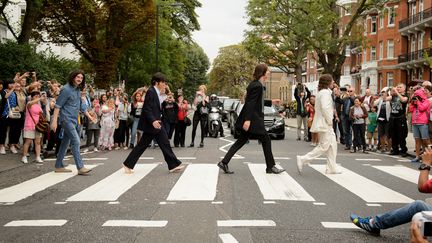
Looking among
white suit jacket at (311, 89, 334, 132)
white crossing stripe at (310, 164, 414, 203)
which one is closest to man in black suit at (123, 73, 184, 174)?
white suit jacket at (311, 89, 334, 132)

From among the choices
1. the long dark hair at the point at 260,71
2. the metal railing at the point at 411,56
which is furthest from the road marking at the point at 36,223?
the metal railing at the point at 411,56

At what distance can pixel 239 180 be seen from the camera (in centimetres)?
925

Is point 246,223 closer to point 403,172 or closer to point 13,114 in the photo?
point 403,172

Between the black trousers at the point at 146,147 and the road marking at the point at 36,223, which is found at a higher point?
the black trousers at the point at 146,147

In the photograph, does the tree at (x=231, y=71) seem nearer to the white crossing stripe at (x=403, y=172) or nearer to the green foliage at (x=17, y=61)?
the green foliage at (x=17, y=61)

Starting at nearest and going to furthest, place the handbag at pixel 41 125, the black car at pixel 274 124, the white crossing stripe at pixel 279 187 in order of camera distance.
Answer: the white crossing stripe at pixel 279 187, the handbag at pixel 41 125, the black car at pixel 274 124

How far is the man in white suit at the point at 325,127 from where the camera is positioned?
33.5 feet

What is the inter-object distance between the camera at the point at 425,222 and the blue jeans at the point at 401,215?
506 millimetres

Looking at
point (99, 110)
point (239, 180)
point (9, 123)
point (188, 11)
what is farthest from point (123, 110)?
point (188, 11)

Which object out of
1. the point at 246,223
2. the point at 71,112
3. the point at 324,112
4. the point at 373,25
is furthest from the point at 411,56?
the point at 246,223

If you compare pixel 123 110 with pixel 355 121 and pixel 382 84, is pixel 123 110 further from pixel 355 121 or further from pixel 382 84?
pixel 382 84

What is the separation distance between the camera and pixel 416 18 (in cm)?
4978

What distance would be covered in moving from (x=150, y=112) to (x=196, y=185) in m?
2.08

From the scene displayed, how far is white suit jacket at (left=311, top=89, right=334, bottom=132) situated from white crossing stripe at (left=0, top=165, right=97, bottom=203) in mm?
4624
